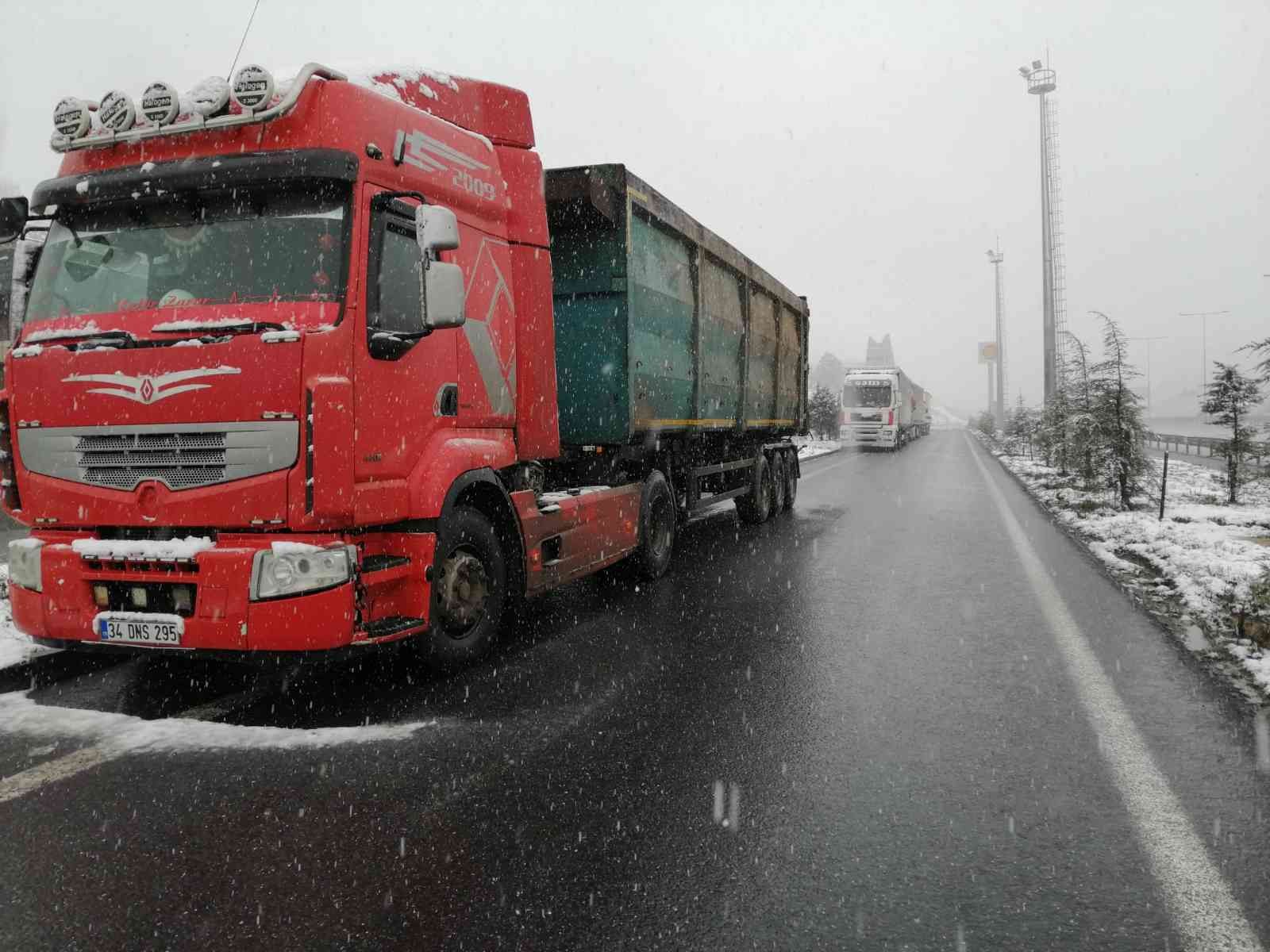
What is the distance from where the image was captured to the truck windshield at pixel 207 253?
4609mm

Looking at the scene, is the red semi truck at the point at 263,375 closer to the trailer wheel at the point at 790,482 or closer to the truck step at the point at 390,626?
the truck step at the point at 390,626

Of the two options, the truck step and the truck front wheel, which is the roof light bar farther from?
the truck front wheel

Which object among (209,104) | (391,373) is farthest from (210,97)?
(391,373)

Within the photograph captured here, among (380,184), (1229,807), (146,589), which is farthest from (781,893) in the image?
(380,184)

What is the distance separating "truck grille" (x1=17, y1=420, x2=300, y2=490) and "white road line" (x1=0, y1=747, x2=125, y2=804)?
4.08 ft

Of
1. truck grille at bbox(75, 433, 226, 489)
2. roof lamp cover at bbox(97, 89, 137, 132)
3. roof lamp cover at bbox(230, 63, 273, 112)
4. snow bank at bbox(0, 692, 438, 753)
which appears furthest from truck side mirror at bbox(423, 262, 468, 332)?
snow bank at bbox(0, 692, 438, 753)

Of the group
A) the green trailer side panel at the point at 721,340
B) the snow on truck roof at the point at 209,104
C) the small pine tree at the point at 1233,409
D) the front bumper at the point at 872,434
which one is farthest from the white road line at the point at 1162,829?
the front bumper at the point at 872,434

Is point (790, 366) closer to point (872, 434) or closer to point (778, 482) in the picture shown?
point (778, 482)

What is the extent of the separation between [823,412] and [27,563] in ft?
164

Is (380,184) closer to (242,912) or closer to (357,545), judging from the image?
(357,545)

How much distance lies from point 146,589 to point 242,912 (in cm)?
230

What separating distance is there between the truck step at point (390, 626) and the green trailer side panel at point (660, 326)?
3.30 m

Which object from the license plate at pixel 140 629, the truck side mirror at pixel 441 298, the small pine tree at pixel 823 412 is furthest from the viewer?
the small pine tree at pixel 823 412

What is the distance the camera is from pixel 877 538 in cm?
1112
